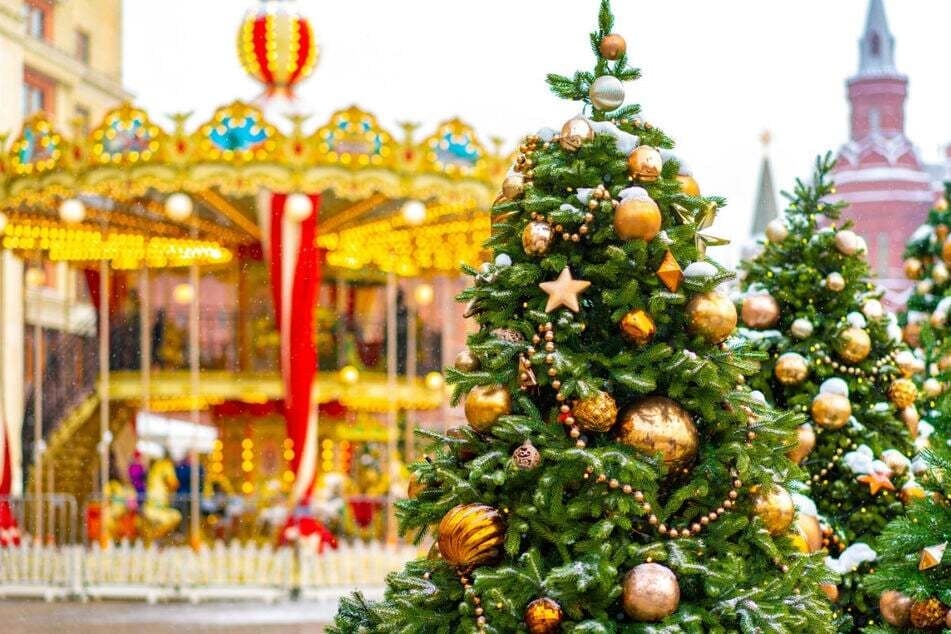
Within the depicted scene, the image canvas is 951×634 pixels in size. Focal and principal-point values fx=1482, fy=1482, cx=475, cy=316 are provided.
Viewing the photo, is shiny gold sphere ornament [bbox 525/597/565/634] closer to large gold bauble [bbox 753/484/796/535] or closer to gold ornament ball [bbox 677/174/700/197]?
large gold bauble [bbox 753/484/796/535]

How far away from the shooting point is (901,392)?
6441 millimetres

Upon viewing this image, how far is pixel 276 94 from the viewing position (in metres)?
16.5

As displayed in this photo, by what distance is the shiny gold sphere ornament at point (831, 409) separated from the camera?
6180 mm

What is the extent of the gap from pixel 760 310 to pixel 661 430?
8.13 feet

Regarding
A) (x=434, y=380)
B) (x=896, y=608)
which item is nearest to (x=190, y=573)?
(x=434, y=380)

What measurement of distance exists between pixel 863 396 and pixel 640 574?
2.82 metres

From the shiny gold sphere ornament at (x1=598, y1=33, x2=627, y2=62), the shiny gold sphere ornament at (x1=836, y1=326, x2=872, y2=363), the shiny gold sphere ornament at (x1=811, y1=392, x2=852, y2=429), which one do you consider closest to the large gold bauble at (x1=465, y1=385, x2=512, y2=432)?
the shiny gold sphere ornament at (x1=598, y1=33, x2=627, y2=62)

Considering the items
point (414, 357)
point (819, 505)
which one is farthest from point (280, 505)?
point (819, 505)

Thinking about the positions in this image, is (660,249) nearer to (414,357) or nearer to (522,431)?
(522,431)

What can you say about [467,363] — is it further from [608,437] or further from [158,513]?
[158,513]

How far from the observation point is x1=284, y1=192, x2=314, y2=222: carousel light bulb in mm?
14336

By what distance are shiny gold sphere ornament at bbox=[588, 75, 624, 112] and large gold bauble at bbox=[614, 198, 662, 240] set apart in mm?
379

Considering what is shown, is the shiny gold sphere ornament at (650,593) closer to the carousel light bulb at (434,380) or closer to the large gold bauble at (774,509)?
the large gold bauble at (774,509)

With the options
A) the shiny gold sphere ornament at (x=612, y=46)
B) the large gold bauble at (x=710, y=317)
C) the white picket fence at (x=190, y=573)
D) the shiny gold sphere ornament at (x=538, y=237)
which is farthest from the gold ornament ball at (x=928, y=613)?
the white picket fence at (x=190, y=573)
